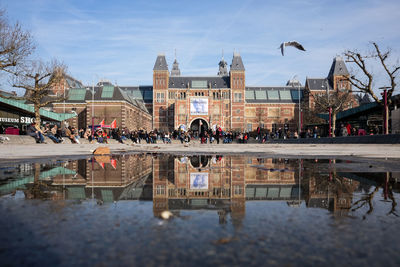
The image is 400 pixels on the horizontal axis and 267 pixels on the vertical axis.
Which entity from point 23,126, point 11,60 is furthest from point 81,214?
point 23,126

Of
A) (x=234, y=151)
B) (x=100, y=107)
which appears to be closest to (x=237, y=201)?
(x=234, y=151)

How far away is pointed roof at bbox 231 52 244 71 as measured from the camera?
67438 mm

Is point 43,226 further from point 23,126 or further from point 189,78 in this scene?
point 189,78

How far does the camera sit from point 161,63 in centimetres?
6919

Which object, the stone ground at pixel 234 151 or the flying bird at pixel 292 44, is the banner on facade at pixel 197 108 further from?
the stone ground at pixel 234 151

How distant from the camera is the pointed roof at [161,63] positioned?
2707 inches

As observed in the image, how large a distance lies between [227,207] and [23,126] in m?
29.6

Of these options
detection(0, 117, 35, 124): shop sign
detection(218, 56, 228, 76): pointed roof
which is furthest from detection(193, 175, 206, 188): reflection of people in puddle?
detection(218, 56, 228, 76): pointed roof

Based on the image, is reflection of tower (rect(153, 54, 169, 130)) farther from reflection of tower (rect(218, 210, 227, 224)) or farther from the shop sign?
reflection of tower (rect(218, 210, 227, 224))

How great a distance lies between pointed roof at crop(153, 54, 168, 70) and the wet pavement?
6794 cm

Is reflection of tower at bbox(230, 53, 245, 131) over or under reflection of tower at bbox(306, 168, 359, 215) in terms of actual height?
over

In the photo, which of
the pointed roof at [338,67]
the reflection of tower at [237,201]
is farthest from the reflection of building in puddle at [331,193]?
the pointed roof at [338,67]

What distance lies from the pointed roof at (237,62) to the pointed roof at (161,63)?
596 inches

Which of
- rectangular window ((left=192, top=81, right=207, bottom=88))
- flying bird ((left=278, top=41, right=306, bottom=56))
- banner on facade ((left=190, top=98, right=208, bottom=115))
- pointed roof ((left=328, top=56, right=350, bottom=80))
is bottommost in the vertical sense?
flying bird ((left=278, top=41, right=306, bottom=56))
